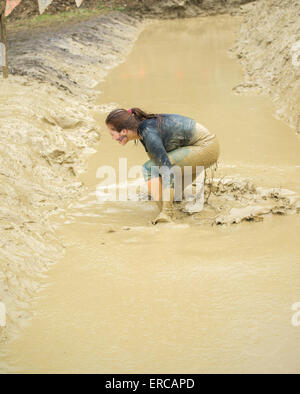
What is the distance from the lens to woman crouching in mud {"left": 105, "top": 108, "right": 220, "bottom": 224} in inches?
130

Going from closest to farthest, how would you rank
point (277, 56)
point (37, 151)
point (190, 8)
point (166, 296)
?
point (166, 296)
point (37, 151)
point (277, 56)
point (190, 8)

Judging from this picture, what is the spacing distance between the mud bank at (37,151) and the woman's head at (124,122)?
0.77 meters

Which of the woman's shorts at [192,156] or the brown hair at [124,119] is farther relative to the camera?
the woman's shorts at [192,156]

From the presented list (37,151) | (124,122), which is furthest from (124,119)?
(37,151)

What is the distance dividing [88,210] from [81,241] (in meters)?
0.66

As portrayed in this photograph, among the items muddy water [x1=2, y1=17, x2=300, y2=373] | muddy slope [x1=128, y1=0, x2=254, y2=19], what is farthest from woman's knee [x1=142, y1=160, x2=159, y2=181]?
muddy slope [x1=128, y1=0, x2=254, y2=19]

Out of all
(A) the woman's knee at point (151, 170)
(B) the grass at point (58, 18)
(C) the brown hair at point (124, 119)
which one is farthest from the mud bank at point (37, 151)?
(B) the grass at point (58, 18)

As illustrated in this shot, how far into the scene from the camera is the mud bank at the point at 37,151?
2.72m

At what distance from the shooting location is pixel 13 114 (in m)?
5.06

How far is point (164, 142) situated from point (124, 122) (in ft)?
1.11

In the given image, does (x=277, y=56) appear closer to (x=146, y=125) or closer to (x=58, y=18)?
(x=146, y=125)

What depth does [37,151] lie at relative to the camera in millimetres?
4645

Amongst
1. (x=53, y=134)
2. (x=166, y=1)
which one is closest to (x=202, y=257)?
(x=53, y=134)

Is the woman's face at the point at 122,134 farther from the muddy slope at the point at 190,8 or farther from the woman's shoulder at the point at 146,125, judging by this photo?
the muddy slope at the point at 190,8
